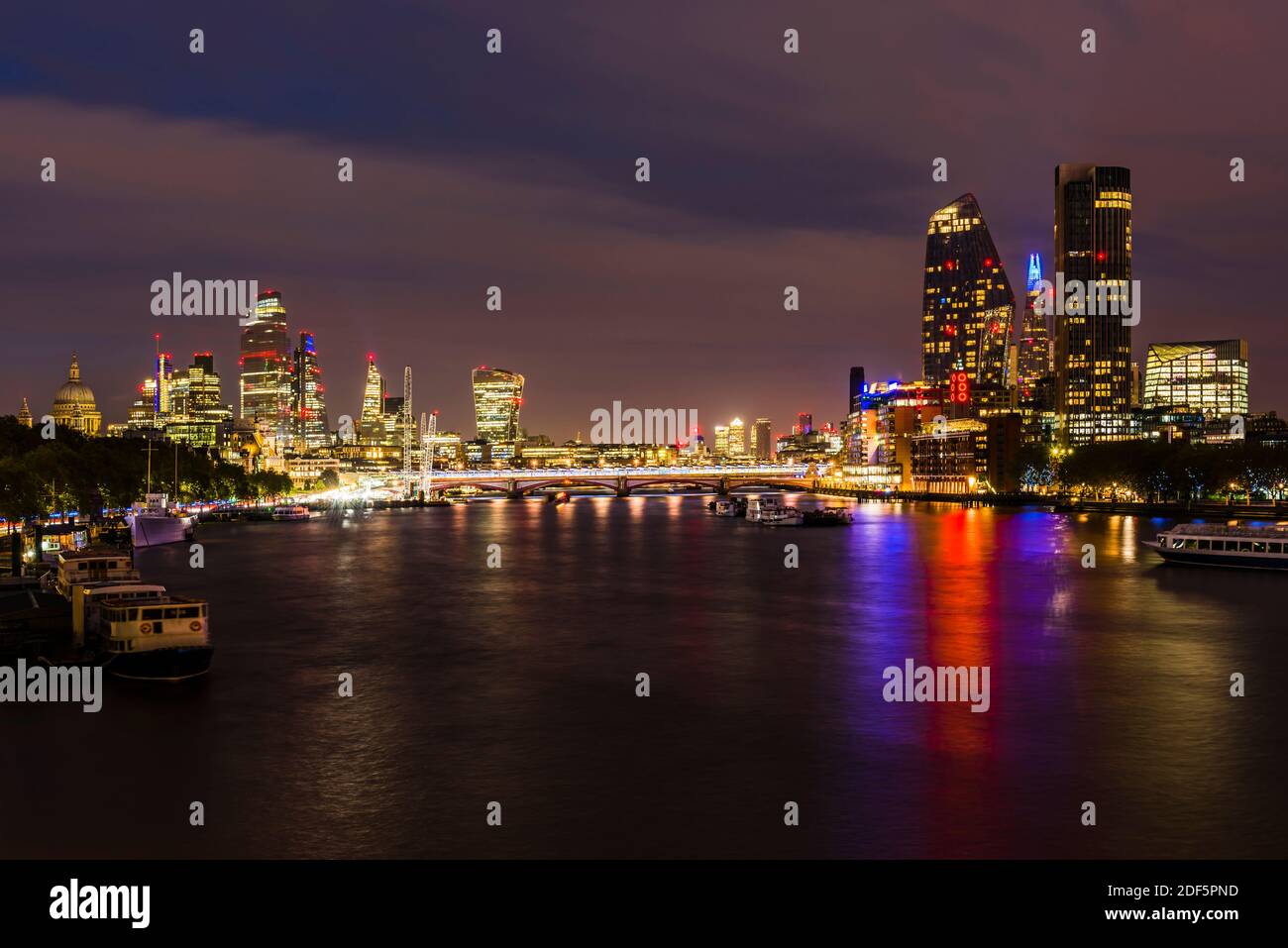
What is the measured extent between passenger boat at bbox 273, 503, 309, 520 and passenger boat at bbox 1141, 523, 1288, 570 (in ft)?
284

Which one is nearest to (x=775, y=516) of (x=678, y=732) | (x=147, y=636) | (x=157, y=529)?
(x=157, y=529)

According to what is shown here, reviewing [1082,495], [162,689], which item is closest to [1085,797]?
[162,689]

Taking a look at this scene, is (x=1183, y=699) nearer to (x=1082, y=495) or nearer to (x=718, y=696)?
(x=718, y=696)

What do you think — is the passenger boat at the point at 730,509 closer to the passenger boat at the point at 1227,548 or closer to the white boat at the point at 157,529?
the white boat at the point at 157,529

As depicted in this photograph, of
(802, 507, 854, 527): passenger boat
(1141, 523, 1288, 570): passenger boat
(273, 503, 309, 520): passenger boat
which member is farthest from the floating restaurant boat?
(273, 503, 309, 520): passenger boat

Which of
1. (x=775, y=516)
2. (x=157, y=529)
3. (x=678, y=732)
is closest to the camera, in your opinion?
(x=678, y=732)

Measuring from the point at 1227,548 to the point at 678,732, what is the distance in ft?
157

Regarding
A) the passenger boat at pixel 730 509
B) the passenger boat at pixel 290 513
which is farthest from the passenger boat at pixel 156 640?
the passenger boat at pixel 730 509

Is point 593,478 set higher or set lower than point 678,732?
higher

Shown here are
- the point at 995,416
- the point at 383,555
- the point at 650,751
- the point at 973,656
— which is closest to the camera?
the point at 650,751

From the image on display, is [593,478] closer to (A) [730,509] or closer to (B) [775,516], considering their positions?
(A) [730,509]

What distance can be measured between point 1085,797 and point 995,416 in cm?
17337

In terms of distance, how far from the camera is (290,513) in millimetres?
123188
